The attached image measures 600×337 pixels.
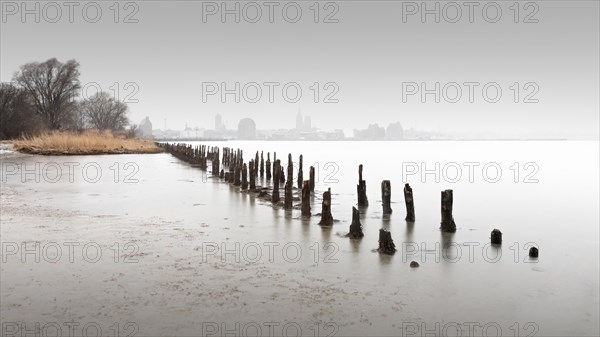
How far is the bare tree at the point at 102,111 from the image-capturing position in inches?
3760

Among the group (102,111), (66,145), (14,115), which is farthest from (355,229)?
(102,111)

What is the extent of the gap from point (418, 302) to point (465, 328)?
0.87 meters

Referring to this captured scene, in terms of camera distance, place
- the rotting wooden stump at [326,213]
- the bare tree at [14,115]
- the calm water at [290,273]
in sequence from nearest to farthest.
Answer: the calm water at [290,273], the rotting wooden stump at [326,213], the bare tree at [14,115]

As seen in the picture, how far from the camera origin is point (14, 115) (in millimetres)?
49875

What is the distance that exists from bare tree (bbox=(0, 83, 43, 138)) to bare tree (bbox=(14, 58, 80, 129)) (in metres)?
9.87

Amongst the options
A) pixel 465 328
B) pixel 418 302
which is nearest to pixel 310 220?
pixel 418 302

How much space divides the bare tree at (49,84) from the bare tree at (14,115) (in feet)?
32.4

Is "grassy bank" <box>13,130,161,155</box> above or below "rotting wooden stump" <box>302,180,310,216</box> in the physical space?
above

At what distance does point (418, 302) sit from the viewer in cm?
626

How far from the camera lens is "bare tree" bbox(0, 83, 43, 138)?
161ft

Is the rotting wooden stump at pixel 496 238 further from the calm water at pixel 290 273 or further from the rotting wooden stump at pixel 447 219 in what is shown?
the rotting wooden stump at pixel 447 219

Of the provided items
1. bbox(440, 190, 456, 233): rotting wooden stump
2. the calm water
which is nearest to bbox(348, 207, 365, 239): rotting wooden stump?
the calm water

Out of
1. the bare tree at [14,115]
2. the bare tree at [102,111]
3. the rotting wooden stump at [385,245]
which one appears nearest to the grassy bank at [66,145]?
the bare tree at [14,115]

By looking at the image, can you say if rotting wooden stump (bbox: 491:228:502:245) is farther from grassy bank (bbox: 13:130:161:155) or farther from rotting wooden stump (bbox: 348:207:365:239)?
grassy bank (bbox: 13:130:161:155)
